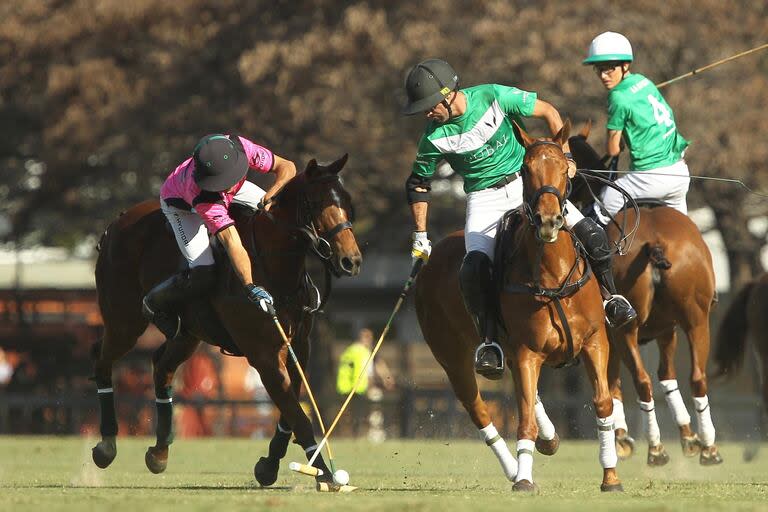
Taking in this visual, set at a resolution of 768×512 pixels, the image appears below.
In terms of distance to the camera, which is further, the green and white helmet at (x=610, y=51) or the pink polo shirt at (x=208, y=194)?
the green and white helmet at (x=610, y=51)

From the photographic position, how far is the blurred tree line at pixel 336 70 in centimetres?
2408

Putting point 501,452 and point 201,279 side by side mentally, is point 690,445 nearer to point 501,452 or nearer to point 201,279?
point 501,452

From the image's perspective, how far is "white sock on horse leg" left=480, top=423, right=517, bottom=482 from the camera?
10938mm

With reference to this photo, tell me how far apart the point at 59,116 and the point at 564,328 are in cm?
1662

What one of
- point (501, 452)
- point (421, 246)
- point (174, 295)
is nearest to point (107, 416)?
point (174, 295)

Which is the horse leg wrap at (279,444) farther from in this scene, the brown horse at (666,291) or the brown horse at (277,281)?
the brown horse at (666,291)

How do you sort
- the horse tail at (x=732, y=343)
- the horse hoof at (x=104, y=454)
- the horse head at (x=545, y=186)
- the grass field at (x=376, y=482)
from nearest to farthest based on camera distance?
1. the grass field at (x=376, y=482)
2. the horse head at (x=545, y=186)
3. the horse hoof at (x=104, y=454)
4. the horse tail at (x=732, y=343)

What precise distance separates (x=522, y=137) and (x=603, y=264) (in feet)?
3.55

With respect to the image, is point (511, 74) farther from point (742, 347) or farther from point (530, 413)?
point (530, 413)

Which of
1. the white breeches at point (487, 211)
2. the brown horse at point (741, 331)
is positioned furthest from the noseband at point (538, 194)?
the brown horse at point (741, 331)

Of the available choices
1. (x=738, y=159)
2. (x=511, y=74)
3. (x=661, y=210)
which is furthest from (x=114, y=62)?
(x=661, y=210)

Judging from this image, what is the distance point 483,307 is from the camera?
10.5 meters

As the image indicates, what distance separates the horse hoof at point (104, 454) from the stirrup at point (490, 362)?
329 cm

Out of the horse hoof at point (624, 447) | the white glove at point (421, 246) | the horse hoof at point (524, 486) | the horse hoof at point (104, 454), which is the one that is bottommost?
the horse hoof at point (624, 447)
